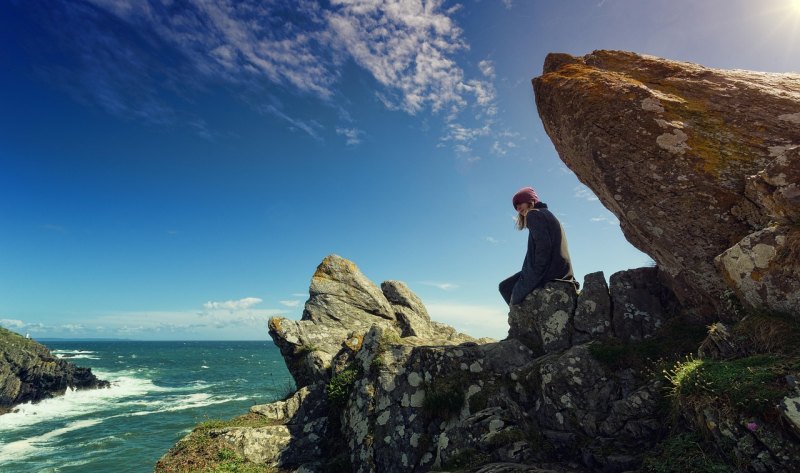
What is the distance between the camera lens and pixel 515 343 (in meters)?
12.0

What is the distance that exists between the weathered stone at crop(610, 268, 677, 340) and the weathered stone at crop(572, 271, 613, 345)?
20cm

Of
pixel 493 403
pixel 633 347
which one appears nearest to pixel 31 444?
pixel 493 403

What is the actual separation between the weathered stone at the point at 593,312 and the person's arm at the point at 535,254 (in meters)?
1.35

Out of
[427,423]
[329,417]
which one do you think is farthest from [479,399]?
[329,417]

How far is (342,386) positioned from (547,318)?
7.53m

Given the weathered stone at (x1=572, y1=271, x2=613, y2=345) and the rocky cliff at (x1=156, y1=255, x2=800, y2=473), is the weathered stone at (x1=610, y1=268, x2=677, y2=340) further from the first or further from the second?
the weathered stone at (x1=572, y1=271, x2=613, y2=345)

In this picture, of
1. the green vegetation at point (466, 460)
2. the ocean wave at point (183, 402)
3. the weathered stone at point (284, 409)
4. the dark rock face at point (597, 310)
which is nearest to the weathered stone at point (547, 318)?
the dark rock face at point (597, 310)

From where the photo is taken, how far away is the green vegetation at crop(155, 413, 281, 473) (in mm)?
12047

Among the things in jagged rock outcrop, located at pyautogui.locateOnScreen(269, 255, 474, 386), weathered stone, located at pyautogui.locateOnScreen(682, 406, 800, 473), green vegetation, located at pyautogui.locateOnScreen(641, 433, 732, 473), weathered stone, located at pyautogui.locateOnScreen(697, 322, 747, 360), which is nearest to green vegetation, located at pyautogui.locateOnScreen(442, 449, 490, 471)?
green vegetation, located at pyautogui.locateOnScreen(641, 433, 732, 473)

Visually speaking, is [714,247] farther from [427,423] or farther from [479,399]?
[427,423]

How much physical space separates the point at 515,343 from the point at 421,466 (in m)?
4.58

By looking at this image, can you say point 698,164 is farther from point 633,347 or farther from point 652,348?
point 633,347

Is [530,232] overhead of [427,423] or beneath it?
overhead

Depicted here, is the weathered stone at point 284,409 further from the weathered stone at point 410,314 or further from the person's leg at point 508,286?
the person's leg at point 508,286
